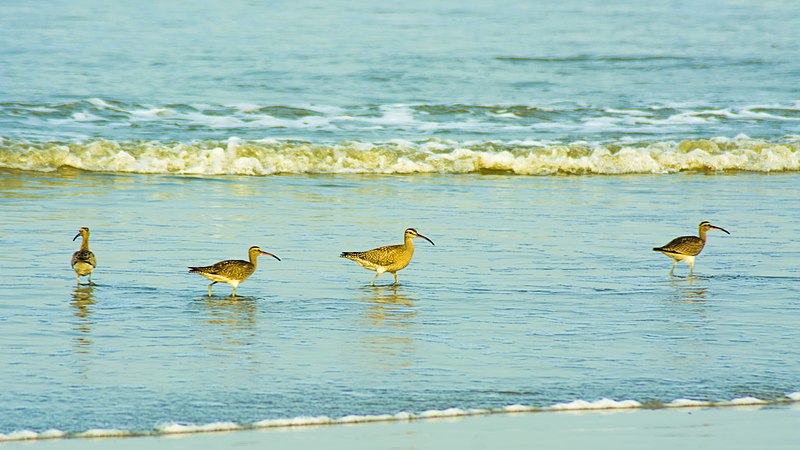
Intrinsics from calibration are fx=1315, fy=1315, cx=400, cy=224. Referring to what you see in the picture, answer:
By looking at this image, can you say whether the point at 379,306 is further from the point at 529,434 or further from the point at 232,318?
the point at 529,434

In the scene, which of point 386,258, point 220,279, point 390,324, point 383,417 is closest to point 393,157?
point 386,258

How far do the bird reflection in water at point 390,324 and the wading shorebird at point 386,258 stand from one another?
0.79 ft

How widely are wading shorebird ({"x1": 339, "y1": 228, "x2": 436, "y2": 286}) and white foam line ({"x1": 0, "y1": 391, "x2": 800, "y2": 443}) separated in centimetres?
475

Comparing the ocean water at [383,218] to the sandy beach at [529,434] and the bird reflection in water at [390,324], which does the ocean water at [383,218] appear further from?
the sandy beach at [529,434]

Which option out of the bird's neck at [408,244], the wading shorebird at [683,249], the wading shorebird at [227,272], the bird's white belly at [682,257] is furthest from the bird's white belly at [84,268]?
the bird's white belly at [682,257]

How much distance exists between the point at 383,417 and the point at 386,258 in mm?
4951

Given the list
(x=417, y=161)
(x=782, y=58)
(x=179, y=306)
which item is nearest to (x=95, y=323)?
(x=179, y=306)

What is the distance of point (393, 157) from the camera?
74.3 ft

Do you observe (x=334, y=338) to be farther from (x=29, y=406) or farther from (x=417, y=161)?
(x=417, y=161)

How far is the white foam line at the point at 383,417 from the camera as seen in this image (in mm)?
7328

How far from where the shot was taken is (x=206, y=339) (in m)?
9.77

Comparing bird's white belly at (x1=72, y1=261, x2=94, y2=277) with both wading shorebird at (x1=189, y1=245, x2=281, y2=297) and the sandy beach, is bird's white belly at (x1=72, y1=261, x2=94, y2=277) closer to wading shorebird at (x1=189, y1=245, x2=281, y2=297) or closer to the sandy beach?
wading shorebird at (x1=189, y1=245, x2=281, y2=297)

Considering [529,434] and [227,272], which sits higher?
[227,272]

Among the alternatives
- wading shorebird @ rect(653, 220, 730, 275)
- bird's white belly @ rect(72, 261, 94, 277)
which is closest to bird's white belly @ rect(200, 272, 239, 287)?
bird's white belly @ rect(72, 261, 94, 277)
